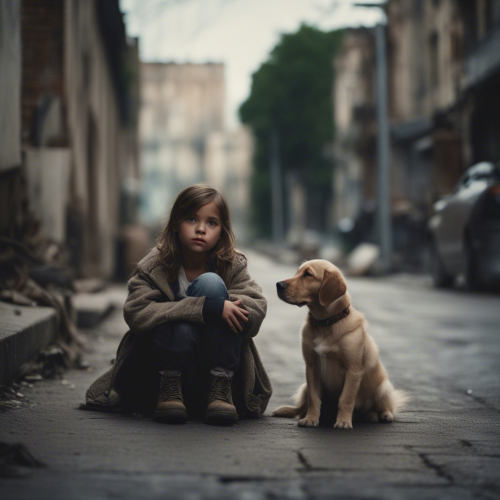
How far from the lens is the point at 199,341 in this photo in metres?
4.25

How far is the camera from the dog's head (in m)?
4.24

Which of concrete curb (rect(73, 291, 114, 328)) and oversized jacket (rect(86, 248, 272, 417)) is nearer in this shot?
oversized jacket (rect(86, 248, 272, 417))

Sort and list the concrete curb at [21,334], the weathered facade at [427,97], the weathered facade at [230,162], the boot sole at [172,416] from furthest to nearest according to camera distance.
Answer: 1. the weathered facade at [230,162]
2. the weathered facade at [427,97]
3. the concrete curb at [21,334]
4. the boot sole at [172,416]

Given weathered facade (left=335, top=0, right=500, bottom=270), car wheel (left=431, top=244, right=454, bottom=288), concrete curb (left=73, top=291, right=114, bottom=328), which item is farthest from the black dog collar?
weathered facade (left=335, top=0, right=500, bottom=270)

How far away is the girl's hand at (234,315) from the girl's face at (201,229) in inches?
13.8

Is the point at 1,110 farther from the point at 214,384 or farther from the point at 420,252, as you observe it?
the point at 420,252

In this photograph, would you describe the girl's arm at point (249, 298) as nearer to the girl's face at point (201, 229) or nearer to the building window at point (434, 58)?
the girl's face at point (201, 229)

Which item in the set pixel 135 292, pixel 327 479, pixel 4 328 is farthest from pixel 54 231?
pixel 327 479

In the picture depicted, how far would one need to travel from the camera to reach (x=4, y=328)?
16.3 ft

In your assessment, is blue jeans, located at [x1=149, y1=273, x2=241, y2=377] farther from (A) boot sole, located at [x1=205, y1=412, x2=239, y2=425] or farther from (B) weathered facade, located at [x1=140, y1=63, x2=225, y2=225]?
(B) weathered facade, located at [x1=140, y1=63, x2=225, y2=225]

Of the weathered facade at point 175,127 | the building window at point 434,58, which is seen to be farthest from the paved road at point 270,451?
the weathered facade at point 175,127

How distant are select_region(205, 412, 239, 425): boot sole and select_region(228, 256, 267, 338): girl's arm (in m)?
0.38

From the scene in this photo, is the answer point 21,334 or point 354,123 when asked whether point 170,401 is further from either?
point 354,123

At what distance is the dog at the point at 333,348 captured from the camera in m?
4.23
